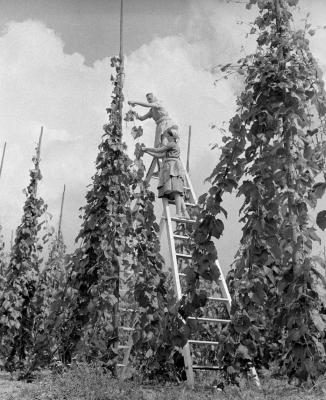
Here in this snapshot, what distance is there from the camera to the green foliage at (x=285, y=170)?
349 cm

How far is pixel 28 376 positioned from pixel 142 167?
10.4 feet

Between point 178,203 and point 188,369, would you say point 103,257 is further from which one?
point 188,369

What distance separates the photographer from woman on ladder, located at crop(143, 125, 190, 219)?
6594 millimetres

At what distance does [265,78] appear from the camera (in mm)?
3803

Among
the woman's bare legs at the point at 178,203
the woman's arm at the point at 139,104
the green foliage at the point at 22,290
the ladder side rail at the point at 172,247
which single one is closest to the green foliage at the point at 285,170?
the ladder side rail at the point at 172,247

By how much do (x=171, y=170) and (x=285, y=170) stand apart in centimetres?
305


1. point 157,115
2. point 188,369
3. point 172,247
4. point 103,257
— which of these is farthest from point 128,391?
point 157,115

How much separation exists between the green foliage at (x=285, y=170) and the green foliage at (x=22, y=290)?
21.8 feet

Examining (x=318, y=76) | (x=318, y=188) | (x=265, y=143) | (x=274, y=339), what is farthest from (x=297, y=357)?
(x=274, y=339)

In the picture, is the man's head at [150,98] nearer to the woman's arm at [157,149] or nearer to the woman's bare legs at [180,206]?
the woman's arm at [157,149]

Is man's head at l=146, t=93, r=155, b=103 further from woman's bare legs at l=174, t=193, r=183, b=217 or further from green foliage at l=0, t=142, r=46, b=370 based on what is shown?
green foliage at l=0, t=142, r=46, b=370

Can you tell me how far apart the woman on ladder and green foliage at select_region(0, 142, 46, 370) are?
4.04 m

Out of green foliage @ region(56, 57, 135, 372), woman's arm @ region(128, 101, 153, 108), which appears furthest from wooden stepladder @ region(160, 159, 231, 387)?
woman's arm @ region(128, 101, 153, 108)

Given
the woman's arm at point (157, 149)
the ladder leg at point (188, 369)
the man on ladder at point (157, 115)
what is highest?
the man on ladder at point (157, 115)
